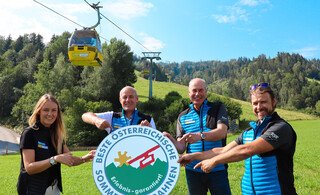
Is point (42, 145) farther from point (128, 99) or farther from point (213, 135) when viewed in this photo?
point (213, 135)

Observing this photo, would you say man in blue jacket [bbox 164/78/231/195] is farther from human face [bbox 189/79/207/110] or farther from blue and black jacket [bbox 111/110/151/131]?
blue and black jacket [bbox 111/110/151/131]

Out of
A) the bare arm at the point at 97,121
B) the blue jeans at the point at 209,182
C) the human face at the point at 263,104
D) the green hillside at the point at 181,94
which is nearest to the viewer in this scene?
the human face at the point at 263,104

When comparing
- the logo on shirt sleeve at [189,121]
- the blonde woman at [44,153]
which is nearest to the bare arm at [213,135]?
the logo on shirt sleeve at [189,121]

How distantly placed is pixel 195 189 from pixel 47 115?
2.62m

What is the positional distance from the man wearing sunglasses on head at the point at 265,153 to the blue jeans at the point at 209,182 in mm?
1115

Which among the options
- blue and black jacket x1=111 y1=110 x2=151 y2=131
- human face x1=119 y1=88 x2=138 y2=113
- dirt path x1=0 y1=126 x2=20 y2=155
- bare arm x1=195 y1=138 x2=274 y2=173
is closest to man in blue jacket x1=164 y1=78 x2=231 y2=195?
blue and black jacket x1=111 y1=110 x2=151 y2=131

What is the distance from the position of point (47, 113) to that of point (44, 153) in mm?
533

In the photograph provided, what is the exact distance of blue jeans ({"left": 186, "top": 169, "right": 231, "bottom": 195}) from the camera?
210 inches

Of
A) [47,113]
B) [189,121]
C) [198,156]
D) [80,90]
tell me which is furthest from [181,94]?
[47,113]

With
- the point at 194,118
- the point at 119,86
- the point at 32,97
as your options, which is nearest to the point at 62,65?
the point at 32,97

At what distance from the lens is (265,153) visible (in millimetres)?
3965

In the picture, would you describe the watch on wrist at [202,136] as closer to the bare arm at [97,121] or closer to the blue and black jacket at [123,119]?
the blue and black jacket at [123,119]

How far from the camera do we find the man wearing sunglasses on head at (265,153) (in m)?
3.80

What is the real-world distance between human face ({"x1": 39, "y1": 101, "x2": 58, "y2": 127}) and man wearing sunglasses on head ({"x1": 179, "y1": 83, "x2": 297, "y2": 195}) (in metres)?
1.83
